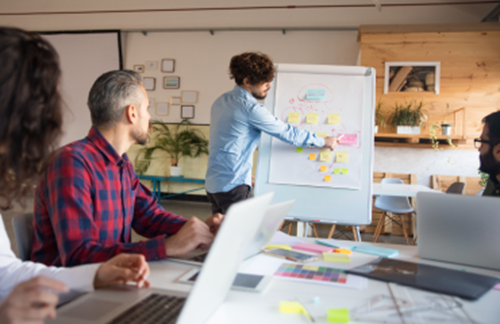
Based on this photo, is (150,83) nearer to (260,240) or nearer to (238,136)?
(238,136)

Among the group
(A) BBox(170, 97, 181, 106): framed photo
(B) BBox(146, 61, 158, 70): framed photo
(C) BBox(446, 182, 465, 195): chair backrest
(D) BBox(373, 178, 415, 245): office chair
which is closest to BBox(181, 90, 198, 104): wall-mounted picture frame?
(A) BBox(170, 97, 181, 106): framed photo

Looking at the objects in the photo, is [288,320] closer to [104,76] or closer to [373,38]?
[104,76]

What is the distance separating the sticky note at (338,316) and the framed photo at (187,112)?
20.9 feet

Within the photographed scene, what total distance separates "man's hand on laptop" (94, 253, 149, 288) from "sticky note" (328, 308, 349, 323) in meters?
0.42

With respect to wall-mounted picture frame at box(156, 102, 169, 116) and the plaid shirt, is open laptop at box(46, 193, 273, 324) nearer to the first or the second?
the plaid shirt

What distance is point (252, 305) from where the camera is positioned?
2.73 ft

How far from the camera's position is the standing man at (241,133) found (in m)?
2.45

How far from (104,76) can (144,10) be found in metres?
6.35

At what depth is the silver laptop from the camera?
1143 mm

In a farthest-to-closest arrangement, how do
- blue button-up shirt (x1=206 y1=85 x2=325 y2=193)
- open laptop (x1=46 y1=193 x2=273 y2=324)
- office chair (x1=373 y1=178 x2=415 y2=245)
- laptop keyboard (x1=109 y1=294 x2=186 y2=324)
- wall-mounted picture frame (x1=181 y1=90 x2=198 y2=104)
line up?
1. wall-mounted picture frame (x1=181 y1=90 x2=198 y2=104)
2. office chair (x1=373 y1=178 x2=415 y2=245)
3. blue button-up shirt (x1=206 y1=85 x2=325 y2=193)
4. laptop keyboard (x1=109 y1=294 x2=186 y2=324)
5. open laptop (x1=46 y1=193 x2=273 y2=324)

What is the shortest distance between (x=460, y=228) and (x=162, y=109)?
21.2 ft

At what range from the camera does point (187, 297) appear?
73cm

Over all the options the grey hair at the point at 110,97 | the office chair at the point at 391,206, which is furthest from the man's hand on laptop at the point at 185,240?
the office chair at the point at 391,206

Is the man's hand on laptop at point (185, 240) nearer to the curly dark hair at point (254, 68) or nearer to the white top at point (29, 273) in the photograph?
the white top at point (29, 273)
